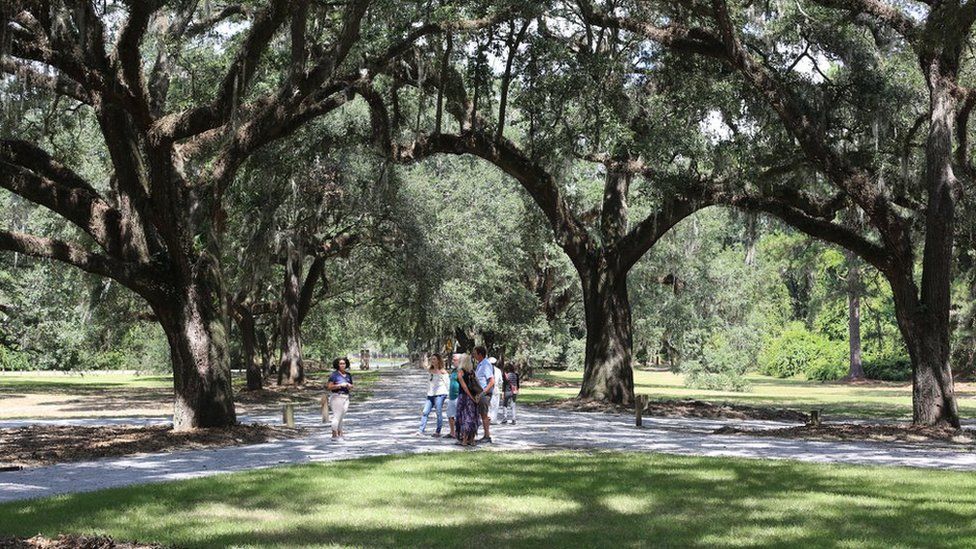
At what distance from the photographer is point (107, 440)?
1617cm

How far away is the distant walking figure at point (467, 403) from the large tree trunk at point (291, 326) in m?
20.2

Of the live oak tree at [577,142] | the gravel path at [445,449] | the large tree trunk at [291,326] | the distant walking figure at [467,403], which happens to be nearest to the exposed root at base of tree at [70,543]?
the gravel path at [445,449]

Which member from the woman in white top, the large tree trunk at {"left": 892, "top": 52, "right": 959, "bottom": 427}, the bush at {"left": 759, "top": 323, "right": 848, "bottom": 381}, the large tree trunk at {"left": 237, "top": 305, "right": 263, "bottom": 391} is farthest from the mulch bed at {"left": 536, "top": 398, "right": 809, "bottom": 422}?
the bush at {"left": 759, "top": 323, "right": 848, "bottom": 381}

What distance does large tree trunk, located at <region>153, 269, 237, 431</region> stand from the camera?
17.2 m

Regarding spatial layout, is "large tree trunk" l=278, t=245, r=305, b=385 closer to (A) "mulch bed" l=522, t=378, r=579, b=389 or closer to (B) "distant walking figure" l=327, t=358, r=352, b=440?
(A) "mulch bed" l=522, t=378, r=579, b=389

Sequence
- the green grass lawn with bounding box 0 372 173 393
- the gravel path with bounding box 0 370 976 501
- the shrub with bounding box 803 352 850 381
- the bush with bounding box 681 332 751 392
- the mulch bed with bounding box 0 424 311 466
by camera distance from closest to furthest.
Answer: the gravel path with bounding box 0 370 976 501
the mulch bed with bounding box 0 424 311 466
the green grass lawn with bounding box 0 372 173 393
the bush with bounding box 681 332 751 392
the shrub with bounding box 803 352 850 381

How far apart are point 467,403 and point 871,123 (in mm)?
10887

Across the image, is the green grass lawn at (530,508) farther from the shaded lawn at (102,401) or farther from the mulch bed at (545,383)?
the mulch bed at (545,383)

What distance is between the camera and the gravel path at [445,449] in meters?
12.0

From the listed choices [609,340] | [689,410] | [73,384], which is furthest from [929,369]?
[73,384]

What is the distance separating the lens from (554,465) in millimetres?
12891

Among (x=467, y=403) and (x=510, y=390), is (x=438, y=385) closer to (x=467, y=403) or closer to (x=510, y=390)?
(x=467, y=403)

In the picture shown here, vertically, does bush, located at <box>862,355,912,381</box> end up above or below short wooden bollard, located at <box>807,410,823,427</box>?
above

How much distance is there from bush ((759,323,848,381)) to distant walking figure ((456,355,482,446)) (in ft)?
163
